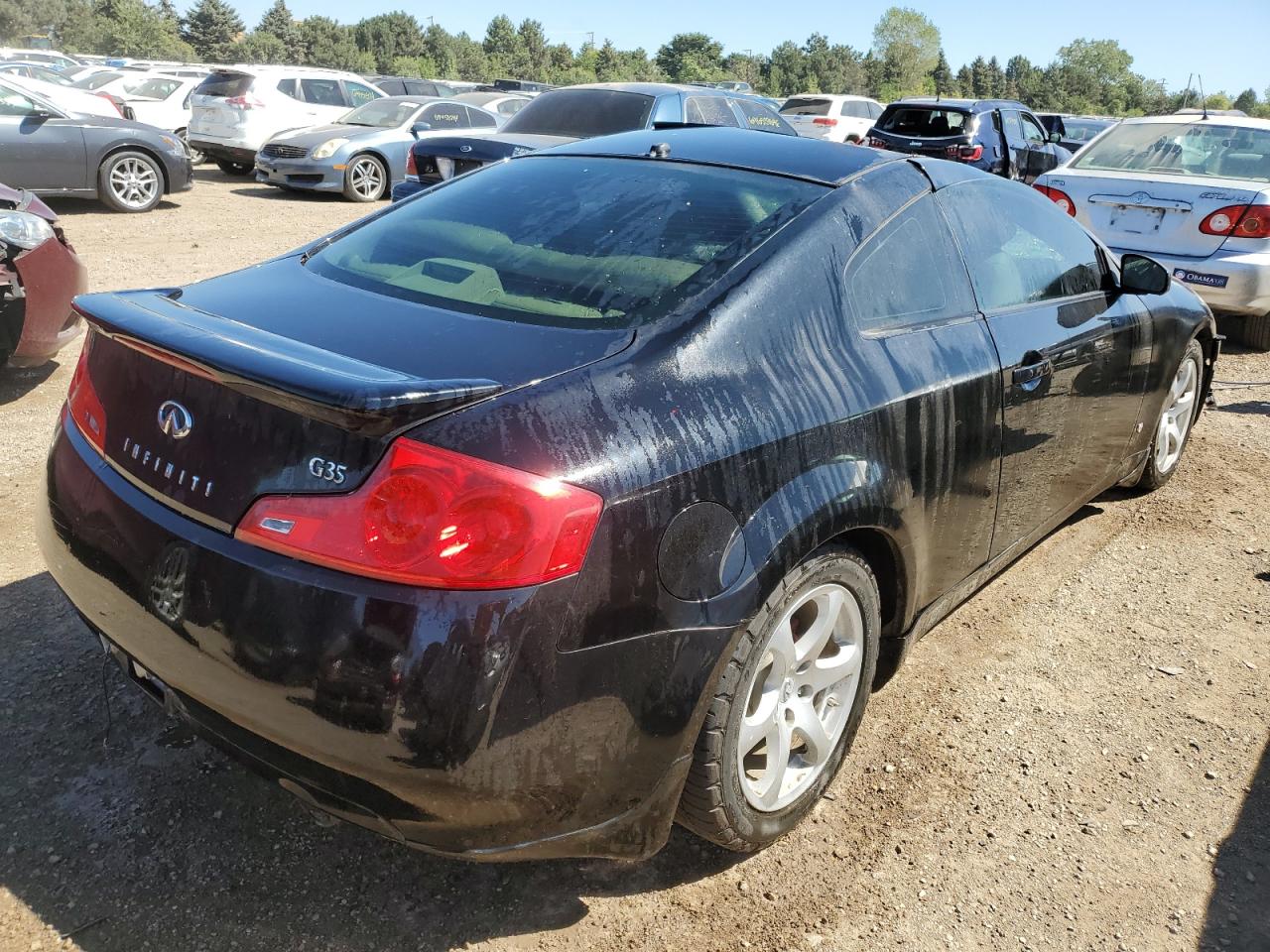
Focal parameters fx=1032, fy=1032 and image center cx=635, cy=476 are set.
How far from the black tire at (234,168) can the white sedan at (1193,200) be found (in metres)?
11.7

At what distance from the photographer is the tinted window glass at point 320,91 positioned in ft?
50.8

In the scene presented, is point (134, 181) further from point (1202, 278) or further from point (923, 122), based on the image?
point (1202, 278)

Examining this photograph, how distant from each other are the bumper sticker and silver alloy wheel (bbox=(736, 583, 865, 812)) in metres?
5.60

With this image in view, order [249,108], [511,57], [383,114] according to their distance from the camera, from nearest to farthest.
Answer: [383,114] < [249,108] < [511,57]

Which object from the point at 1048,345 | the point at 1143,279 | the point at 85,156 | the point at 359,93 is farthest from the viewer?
the point at 359,93

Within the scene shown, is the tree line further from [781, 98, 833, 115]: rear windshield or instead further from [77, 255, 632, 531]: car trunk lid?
[77, 255, 632, 531]: car trunk lid

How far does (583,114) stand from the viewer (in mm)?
9594

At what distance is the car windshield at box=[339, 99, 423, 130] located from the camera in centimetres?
1430

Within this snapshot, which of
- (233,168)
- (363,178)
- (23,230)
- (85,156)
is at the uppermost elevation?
(23,230)

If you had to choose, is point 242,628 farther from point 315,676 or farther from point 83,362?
point 83,362

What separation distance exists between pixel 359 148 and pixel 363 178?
1.27ft

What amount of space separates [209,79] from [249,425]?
50.7ft

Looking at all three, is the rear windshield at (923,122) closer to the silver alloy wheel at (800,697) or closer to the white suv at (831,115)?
the white suv at (831,115)

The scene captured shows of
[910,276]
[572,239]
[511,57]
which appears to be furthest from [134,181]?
[511,57]
